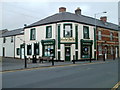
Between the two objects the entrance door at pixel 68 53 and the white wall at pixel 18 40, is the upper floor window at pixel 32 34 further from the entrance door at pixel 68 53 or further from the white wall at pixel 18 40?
the entrance door at pixel 68 53

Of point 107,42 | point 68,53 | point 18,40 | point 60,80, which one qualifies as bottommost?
point 60,80

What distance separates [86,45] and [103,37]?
276 inches

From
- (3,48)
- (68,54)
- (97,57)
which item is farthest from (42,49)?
(3,48)

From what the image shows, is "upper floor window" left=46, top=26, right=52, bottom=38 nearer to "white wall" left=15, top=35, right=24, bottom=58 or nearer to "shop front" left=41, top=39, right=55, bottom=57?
"shop front" left=41, top=39, right=55, bottom=57

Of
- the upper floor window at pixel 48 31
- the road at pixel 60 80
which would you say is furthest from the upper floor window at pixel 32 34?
the road at pixel 60 80

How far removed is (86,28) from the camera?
29250 mm

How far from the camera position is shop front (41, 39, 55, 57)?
26.6 metres

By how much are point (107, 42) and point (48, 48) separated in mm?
15269

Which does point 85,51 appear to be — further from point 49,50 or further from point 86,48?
point 49,50

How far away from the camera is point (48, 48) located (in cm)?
2748

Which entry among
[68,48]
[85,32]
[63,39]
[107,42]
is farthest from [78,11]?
[68,48]

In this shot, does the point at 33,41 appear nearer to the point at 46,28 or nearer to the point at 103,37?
the point at 46,28

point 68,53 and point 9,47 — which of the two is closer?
point 68,53

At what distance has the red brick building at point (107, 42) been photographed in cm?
3209
